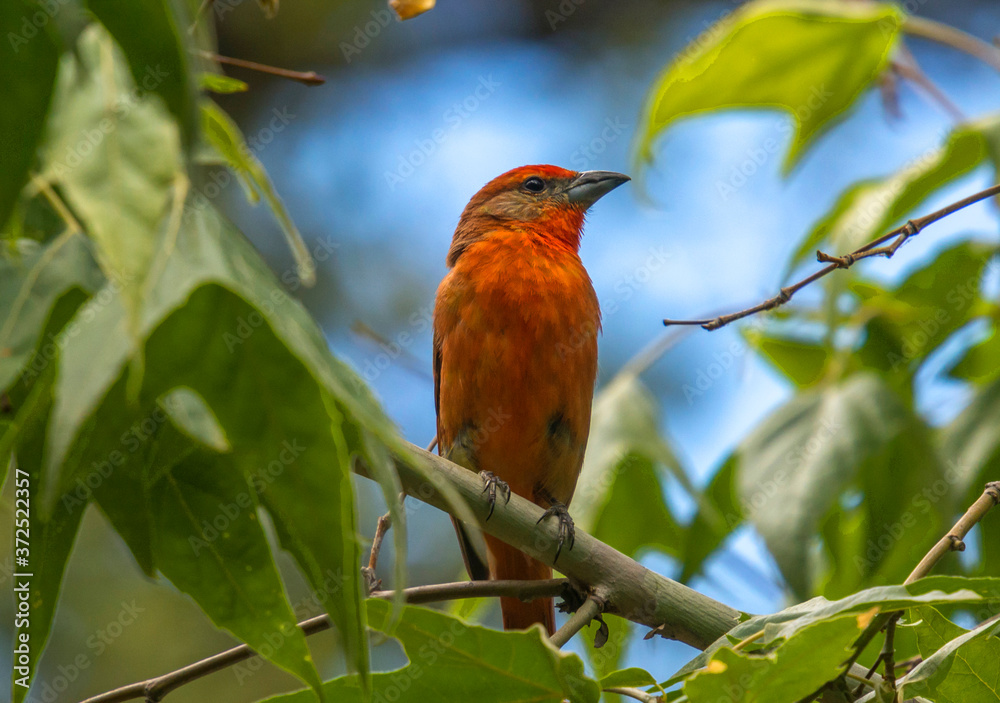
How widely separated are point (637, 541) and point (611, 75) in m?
5.72

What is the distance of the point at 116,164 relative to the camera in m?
1.15

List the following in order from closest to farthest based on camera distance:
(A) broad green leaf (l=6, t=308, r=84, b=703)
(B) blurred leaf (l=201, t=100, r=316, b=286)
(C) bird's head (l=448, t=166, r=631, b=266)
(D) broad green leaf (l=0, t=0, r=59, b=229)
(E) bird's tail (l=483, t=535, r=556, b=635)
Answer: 1. (D) broad green leaf (l=0, t=0, r=59, b=229)
2. (A) broad green leaf (l=6, t=308, r=84, b=703)
3. (B) blurred leaf (l=201, t=100, r=316, b=286)
4. (E) bird's tail (l=483, t=535, r=556, b=635)
5. (C) bird's head (l=448, t=166, r=631, b=266)

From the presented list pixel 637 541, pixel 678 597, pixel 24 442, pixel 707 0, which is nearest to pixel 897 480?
pixel 637 541

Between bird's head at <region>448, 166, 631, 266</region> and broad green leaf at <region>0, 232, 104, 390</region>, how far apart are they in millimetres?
3512

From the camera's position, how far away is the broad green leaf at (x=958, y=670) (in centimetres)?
164

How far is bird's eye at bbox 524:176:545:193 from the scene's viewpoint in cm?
532

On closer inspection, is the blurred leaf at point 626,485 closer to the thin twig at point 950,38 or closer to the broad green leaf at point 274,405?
the thin twig at point 950,38

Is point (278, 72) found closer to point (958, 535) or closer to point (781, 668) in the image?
point (781, 668)

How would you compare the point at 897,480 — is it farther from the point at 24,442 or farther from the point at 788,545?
the point at 24,442

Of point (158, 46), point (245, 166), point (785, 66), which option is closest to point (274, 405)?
point (158, 46)

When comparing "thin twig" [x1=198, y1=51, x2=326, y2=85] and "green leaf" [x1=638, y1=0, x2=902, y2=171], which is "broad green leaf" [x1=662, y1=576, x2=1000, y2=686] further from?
"green leaf" [x1=638, y1=0, x2=902, y2=171]

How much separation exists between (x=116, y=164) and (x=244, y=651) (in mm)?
1056

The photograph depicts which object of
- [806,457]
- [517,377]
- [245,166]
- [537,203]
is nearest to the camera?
[245,166]

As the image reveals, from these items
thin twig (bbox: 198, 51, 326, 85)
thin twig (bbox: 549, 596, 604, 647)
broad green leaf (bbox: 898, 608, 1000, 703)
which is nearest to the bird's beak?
thin twig (bbox: 198, 51, 326, 85)
